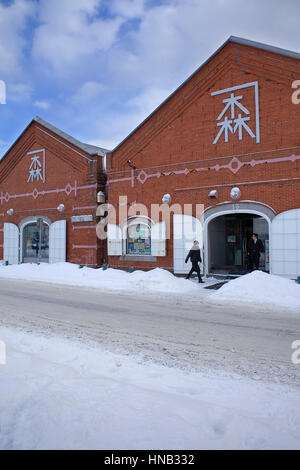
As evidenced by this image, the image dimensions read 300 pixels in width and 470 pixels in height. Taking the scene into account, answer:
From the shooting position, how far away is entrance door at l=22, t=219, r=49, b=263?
2133 cm

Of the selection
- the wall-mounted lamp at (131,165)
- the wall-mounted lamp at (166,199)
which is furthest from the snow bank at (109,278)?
the wall-mounted lamp at (131,165)

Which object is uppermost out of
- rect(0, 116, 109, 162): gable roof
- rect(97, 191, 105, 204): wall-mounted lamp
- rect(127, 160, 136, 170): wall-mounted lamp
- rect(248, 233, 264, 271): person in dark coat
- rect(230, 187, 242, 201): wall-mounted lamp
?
rect(0, 116, 109, 162): gable roof

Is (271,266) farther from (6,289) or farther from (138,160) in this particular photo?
(6,289)

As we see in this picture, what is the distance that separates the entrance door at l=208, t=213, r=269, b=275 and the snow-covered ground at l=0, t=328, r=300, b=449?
12.5 m

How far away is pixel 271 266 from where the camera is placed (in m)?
13.2

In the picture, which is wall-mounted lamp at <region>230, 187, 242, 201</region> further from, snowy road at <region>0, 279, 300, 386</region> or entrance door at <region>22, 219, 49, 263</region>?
entrance door at <region>22, 219, 49, 263</region>

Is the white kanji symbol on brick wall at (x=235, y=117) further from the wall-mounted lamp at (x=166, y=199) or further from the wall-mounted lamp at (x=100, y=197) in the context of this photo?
the wall-mounted lamp at (x=100, y=197)

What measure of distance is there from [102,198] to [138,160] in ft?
9.83

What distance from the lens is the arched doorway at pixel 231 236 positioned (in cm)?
1450

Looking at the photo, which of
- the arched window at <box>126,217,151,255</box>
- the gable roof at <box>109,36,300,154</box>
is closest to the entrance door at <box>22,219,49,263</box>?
the arched window at <box>126,217,151,255</box>

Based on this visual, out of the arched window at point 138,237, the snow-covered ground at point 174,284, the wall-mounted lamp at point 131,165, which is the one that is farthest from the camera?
the wall-mounted lamp at point 131,165

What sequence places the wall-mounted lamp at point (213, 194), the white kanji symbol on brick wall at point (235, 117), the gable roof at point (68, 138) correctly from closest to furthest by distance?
the white kanji symbol on brick wall at point (235, 117), the wall-mounted lamp at point (213, 194), the gable roof at point (68, 138)

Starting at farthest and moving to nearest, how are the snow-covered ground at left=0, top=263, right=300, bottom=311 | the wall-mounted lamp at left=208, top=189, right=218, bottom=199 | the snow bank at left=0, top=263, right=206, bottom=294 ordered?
the wall-mounted lamp at left=208, top=189, right=218, bottom=199 → the snow bank at left=0, top=263, right=206, bottom=294 → the snow-covered ground at left=0, top=263, right=300, bottom=311

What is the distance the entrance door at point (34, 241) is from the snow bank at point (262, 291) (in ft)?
46.9
